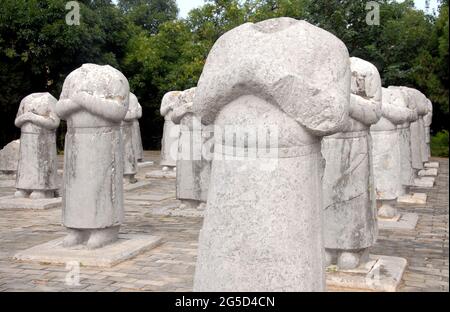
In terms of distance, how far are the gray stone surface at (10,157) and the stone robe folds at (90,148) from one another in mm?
8636

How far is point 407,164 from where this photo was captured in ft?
34.8

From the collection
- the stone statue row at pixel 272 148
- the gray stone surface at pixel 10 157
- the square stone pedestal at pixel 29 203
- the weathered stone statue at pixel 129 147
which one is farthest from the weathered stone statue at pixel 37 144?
the stone statue row at pixel 272 148

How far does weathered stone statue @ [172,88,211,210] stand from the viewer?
9.52 meters

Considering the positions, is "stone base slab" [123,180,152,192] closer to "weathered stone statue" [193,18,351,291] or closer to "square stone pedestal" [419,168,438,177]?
"square stone pedestal" [419,168,438,177]

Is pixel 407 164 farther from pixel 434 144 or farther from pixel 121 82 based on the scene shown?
pixel 434 144

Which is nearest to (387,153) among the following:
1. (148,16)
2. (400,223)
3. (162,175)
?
(400,223)

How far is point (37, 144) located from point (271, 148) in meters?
8.22

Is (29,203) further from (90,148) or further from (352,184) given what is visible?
(352,184)

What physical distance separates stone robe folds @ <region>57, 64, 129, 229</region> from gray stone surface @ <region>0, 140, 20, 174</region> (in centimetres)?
864

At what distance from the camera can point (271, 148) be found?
2.73 m

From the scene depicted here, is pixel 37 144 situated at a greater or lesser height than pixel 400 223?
greater

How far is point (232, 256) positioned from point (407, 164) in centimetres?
850

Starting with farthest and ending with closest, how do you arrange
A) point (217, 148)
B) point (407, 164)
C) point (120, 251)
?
point (407, 164)
point (120, 251)
point (217, 148)

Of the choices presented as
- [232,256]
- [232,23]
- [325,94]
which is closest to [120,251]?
[232,256]
